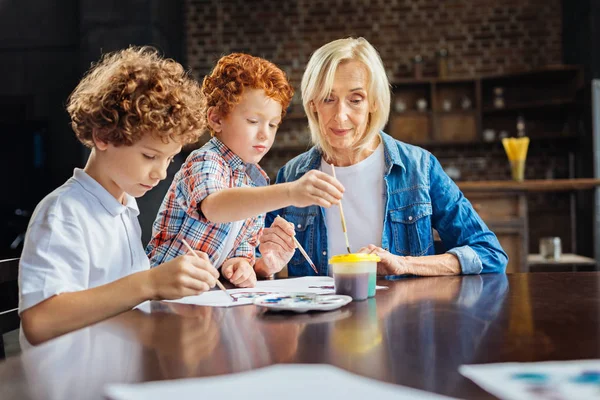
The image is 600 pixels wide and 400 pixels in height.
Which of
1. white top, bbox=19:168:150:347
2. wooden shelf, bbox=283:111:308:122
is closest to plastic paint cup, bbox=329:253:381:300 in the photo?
white top, bbox=19:168:150:347

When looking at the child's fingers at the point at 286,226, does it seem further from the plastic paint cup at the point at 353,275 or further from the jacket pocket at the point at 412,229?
the jacket pocket at the point at 412,229

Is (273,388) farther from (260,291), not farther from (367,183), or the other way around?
(367,183)

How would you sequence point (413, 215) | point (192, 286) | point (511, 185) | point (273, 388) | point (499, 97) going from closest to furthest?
point (273, 388) < point (192, 286) < point (413, 215) < point (511, 185) < point (499, 97)

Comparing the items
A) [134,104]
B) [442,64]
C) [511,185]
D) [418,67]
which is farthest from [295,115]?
[134,104]

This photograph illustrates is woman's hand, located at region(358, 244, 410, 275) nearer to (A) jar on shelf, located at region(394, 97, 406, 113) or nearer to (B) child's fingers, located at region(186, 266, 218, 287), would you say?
(B) child's fingers, located at region(186, 266, 218, 287)

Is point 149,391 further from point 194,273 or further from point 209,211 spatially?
point 209,211

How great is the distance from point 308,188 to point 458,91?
18.9 feet

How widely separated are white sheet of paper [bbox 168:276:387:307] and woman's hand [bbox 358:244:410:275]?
0.42 feet

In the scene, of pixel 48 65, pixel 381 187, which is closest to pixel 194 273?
pixel 381 187

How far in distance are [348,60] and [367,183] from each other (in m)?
0.39

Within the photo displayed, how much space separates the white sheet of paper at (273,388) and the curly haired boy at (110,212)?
0.45m

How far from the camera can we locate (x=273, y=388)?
2.00 feet

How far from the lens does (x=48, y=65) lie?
641 centimetres

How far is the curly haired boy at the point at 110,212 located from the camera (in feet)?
3.50
